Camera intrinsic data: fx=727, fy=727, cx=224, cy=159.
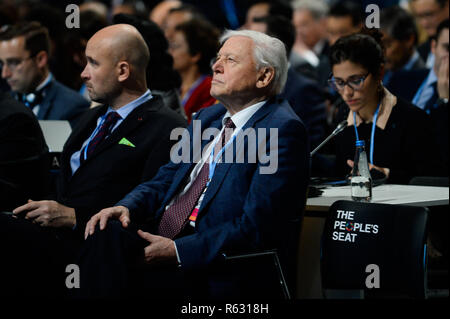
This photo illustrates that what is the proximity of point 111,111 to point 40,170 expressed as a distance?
1.66 ft

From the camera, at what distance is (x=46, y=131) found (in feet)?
14.0

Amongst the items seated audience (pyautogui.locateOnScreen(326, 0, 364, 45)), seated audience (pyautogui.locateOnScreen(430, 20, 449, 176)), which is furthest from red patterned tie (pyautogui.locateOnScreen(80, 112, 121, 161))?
seated audience (pyautogui.locateOnScreen(326, 0, 364, 45))

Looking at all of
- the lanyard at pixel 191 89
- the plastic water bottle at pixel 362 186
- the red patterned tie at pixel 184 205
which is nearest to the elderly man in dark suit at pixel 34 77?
the lanyard at pixel 191 89

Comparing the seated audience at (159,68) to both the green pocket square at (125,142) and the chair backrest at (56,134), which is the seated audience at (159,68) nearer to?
the chair backrest at (56,134)

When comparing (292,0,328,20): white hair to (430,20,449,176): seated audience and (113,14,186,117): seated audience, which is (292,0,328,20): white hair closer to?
(430,20,449,176): seated audience

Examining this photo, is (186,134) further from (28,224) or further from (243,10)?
(243,10)

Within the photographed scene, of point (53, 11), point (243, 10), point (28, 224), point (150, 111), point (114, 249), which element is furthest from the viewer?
point (243, 10)

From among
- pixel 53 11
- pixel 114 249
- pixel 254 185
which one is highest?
pixel 53 11

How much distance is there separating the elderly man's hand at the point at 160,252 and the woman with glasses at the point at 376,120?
4.35ft

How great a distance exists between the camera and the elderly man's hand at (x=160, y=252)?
2781 millimetres

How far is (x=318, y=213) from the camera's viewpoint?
3.28m

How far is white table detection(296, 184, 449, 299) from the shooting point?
3.20m

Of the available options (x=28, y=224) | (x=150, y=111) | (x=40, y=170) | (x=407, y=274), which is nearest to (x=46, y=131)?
(x=40, y=170)

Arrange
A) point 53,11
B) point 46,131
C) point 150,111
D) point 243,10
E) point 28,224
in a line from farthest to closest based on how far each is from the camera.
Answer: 1. point 243,10
2. point 53,11
3. point 46,131
4. point 150,111
5. point 28,224
